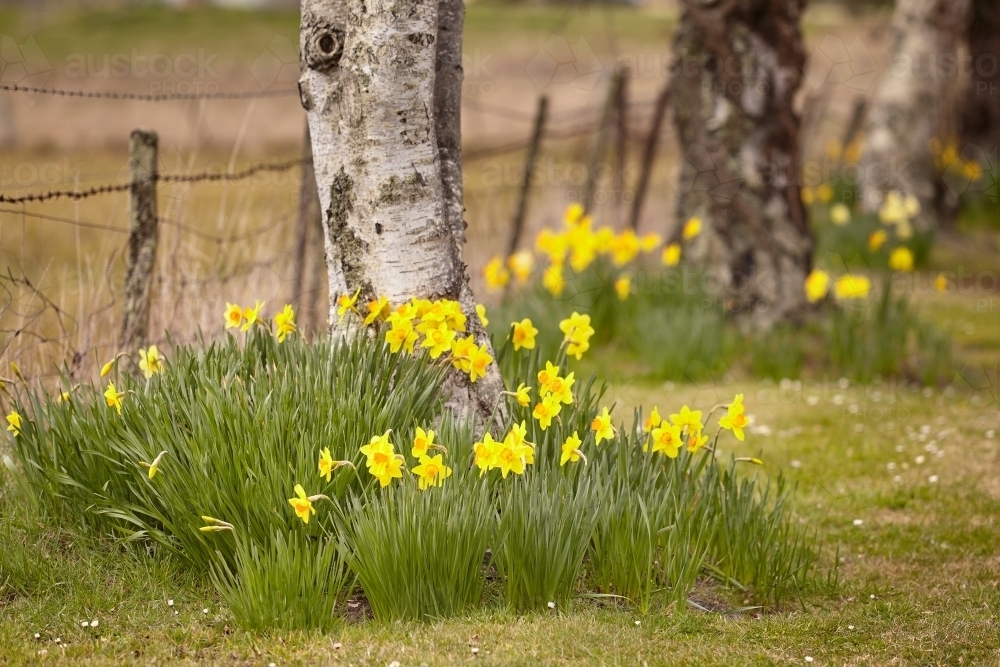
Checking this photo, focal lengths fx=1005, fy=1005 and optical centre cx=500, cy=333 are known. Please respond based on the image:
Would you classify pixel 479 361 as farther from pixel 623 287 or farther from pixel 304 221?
pixel 623 287

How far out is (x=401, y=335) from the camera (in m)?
3.45

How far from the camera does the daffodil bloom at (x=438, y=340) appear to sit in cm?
341

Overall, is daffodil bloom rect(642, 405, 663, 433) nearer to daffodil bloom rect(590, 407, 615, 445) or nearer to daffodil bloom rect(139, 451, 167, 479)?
daffodil bloom rect(590, 407, 615, 445)

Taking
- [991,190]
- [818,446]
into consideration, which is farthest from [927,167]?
[818,446]

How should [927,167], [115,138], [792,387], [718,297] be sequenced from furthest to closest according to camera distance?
[115,138], [927,167], [718,297], [792,387]

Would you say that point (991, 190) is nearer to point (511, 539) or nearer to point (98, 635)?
point (511, 539)

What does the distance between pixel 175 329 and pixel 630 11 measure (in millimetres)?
33502

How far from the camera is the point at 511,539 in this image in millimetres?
3082

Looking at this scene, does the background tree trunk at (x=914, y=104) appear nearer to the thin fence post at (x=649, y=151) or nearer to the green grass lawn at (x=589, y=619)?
the thin fence post at (x=649, y=151)

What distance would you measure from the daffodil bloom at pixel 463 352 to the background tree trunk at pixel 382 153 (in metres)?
0.18

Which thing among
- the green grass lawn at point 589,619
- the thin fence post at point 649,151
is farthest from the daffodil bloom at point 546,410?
the thin fence post at point 649,151

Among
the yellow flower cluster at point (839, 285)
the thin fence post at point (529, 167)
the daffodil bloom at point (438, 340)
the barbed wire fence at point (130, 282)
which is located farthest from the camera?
the thin fence post at point (529, 167)

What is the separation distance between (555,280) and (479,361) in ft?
11.1

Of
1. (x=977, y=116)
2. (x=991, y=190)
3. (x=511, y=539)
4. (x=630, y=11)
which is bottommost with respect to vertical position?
(x=511, y=539)
